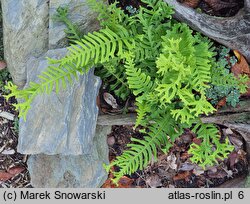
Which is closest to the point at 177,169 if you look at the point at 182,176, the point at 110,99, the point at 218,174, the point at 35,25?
the point at 182,176

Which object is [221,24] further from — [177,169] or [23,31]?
[23,31]

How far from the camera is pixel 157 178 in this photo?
429 centimetres

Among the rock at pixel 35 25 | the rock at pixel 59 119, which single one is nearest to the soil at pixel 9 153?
the rock at pixel 35 25

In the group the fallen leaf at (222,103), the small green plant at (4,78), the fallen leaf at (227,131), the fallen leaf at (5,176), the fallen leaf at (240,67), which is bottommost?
the fallen leaf at (5,176)

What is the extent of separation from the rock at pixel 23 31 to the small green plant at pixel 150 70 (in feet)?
1.45

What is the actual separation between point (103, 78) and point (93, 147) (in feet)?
2.27

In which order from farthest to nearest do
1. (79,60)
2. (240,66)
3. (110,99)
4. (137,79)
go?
(110,99) → (240,66) → (137,79) → (79,60)

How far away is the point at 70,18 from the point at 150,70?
0.88 meters

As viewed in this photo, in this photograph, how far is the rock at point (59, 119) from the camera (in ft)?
12.0

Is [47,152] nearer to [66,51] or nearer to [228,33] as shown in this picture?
[66,51]

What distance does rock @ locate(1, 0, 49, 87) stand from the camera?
12.4 feet

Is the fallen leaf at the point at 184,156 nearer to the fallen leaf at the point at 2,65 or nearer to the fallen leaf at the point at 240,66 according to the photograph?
the fallen leaf at the point at 240,66

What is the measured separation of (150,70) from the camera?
3.78 m
